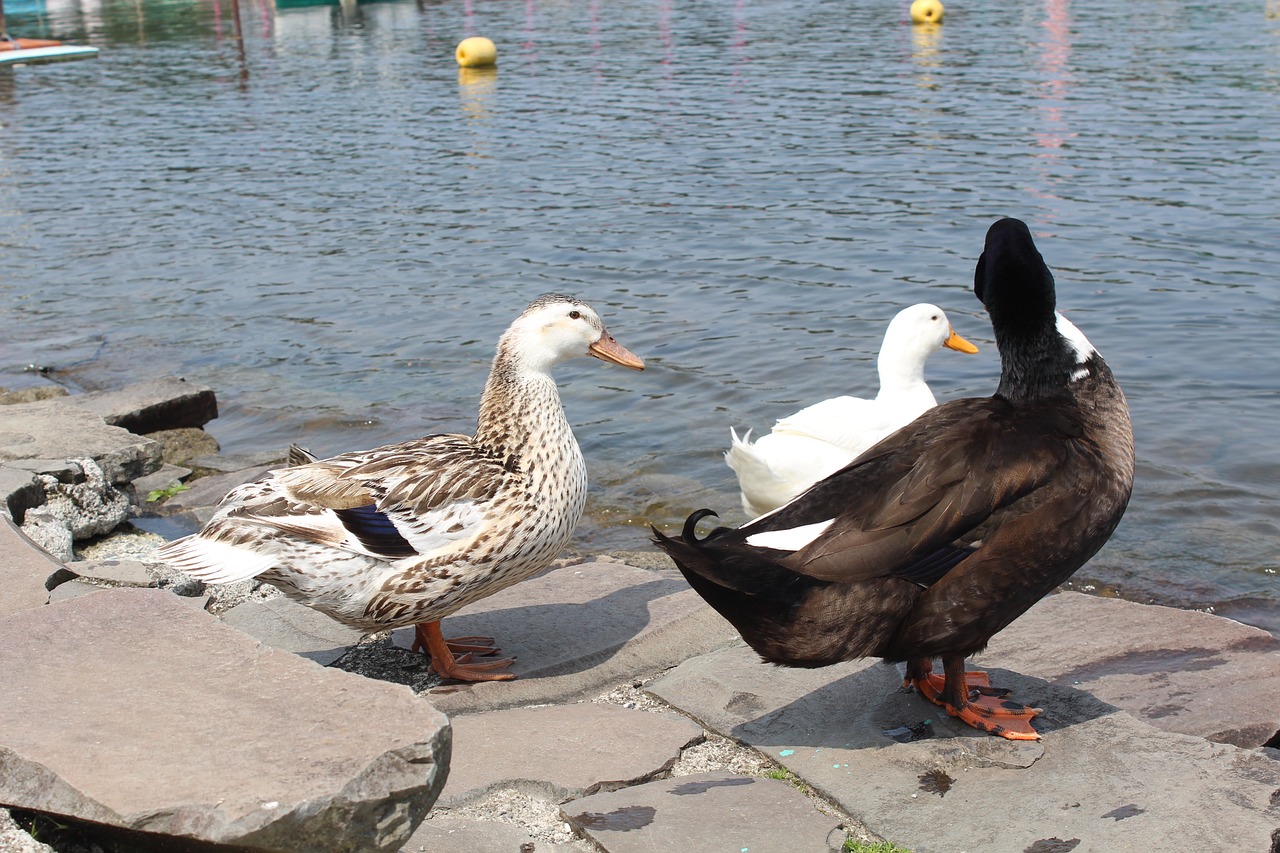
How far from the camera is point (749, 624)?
11.2 feet

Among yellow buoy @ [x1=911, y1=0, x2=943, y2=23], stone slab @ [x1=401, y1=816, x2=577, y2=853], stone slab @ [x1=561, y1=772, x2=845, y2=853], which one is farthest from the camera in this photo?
yellow buoy @ [x1=911, y1=0, x2=943, y2=23]

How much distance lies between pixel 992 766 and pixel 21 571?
9.98ft

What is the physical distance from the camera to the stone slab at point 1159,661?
12.9 ft

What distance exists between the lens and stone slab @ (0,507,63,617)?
152 inches

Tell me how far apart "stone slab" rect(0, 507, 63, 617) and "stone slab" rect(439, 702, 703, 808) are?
53.9 inches

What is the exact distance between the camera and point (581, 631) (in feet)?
15.1

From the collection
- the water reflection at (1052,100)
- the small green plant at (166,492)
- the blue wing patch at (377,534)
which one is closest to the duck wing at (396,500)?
the blue wing patch at (377,534)

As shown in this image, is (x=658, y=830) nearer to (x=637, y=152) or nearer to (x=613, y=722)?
(x=613, y=722)

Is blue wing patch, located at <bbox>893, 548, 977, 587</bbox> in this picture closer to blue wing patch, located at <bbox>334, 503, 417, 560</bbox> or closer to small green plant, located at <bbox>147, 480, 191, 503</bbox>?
blue wing patch, located at <bbox>334, 503, 417, 560</bbox>

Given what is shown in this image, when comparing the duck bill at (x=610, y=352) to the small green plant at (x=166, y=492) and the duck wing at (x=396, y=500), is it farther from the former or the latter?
the small green plant at (x=166, y=492)

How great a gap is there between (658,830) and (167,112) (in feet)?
74.2

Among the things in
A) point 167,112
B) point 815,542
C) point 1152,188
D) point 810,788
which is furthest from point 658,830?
point 167,112

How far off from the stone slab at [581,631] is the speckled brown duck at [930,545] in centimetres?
93

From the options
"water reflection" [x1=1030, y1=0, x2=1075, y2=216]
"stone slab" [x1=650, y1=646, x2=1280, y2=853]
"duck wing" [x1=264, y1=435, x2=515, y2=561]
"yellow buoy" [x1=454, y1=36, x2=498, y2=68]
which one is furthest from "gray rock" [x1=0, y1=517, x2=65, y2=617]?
"yellow buoy" [x1=454, y1=36, x2=498, y2=68]
